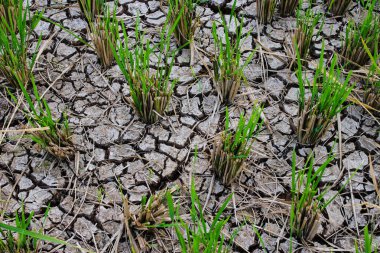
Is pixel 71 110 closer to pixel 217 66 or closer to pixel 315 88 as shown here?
pixel 217 66

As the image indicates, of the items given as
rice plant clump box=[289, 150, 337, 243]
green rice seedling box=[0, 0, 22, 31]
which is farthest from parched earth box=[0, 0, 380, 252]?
green rice seedling box=[0, 0, 22, 31]

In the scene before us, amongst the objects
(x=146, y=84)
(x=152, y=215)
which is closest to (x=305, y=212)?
(x=152, y=215)

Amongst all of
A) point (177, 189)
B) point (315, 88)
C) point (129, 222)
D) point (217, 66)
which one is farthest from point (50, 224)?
point (315, 88)

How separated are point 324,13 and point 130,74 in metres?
1.20

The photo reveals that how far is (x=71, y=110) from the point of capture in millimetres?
2262

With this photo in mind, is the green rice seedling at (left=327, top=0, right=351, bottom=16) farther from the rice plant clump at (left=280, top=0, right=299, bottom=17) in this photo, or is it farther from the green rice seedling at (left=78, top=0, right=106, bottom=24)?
the green rice seedling at (left=78, top=0, right=106, bottom=24)

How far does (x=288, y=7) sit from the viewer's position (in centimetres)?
259

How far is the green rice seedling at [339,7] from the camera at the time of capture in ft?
8.45

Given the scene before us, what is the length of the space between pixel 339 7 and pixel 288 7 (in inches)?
10.7

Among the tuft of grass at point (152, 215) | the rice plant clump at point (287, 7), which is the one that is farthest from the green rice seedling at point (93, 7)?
the tuft of grass at point (152, 215)

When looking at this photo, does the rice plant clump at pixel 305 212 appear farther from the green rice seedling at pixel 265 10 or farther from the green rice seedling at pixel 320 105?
the green rice seedling at pixel 265 10

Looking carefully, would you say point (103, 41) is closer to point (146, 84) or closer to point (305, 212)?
point (146, 84)

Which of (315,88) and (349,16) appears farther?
(349,16)

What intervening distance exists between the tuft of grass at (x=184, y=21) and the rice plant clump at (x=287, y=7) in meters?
0.48
